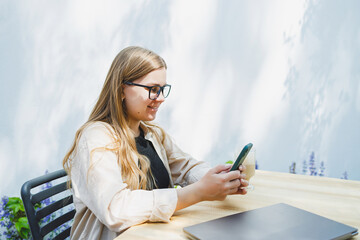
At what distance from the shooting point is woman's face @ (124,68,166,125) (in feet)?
4.00

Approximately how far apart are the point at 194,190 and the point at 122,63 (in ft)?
1.84

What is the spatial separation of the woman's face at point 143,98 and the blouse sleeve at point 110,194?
20 cm

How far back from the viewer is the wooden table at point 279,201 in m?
0.93

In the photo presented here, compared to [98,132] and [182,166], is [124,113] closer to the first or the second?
[98,132]

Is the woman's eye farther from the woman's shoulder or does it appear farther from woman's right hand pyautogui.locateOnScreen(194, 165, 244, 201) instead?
woman's right hand pyautogui.locateOnScreen(194, 165, 244, 201)

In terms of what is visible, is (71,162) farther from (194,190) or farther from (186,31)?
(186,31)

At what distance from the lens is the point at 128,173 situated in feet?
3.87

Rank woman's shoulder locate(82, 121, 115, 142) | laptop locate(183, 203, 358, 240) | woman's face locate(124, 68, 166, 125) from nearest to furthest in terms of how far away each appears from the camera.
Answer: laptop locate(183, 203, 358, 240), woman's shoulder locate(82, 121, 115, 142), woman's face locate(124, 68, 166, 125)

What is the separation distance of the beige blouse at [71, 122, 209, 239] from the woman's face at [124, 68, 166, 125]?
129 mm

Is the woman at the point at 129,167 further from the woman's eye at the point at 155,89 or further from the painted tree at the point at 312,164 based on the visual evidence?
the painted tree at the point at 312,164

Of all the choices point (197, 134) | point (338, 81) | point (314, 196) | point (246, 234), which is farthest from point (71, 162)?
point (338, 81)

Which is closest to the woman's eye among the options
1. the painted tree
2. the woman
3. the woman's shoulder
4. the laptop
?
the woman

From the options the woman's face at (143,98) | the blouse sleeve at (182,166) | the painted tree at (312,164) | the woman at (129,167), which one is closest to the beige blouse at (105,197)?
the woman at (129,167)

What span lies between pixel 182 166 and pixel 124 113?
1.26ft
